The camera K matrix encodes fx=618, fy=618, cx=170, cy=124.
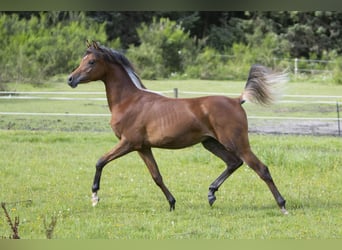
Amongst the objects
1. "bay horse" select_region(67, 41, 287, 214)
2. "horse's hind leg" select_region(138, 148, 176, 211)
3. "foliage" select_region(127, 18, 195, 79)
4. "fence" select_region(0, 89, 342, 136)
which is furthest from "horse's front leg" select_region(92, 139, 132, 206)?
"foliage" select_region(127, 18, 195, 79)

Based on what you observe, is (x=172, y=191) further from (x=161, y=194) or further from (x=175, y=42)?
(x=175, y=42)

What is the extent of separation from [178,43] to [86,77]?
17.0 m

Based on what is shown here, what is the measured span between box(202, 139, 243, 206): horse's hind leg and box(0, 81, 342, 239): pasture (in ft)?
0.55

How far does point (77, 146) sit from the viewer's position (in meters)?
10.3

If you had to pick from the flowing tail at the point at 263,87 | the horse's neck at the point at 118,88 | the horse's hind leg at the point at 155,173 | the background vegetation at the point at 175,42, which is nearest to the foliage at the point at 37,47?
the background vegetation at the point at 175,42

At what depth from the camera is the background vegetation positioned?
1994 cm

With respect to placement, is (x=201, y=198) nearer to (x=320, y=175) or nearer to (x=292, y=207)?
(x=292, y=207)

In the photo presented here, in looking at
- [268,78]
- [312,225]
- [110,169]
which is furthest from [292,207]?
[110,169]

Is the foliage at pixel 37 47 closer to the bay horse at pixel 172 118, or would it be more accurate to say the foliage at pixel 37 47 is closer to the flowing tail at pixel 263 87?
the bay horse at pixel 172 118

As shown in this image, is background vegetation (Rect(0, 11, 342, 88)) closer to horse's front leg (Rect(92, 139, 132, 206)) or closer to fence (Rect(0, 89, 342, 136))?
fence (Rect(0, 89, 342, 136))

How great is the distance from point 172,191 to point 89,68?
177cm

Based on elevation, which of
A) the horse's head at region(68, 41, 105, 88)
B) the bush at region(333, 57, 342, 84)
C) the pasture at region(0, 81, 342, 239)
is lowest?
the bush at region(333, 57, 342, 84)

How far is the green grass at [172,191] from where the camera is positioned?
479 cm

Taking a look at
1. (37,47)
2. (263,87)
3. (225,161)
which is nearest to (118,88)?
(225,161)
